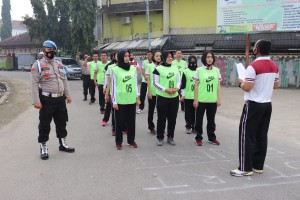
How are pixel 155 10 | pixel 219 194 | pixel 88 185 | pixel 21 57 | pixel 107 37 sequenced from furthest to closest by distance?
pixel 21 57 < pixel 107 37 < pixel 155 10 < pixel 88 185 < pixel 219 194

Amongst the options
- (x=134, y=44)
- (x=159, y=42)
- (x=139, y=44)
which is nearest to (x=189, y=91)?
(x=159, y=42)

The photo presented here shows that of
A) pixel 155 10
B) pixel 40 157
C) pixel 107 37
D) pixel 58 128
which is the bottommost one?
pixel 40 157

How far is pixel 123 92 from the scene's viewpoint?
20.8ft

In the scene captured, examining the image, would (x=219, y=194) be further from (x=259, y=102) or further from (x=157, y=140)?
(x=157, y=140)

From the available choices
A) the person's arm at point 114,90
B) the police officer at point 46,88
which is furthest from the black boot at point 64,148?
Result: the person's arm at point 114,90

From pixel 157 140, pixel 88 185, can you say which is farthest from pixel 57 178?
pixel 157 140

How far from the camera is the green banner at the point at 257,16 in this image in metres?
16.4

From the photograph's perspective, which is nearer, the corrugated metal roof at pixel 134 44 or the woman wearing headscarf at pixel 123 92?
the woman wearing headscarf at pixel 123 92

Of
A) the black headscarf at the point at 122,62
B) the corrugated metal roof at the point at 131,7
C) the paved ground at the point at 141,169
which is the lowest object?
the paved ground at the point at 141,169

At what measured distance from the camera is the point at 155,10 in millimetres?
26562

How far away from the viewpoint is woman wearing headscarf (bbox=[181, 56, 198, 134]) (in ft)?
25.2

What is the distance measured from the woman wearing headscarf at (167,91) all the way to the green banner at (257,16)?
1197cm

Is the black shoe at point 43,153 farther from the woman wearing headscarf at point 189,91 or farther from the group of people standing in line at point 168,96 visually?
the woman wearing headscarf at point 189,91

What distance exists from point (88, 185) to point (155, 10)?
2343 cm
